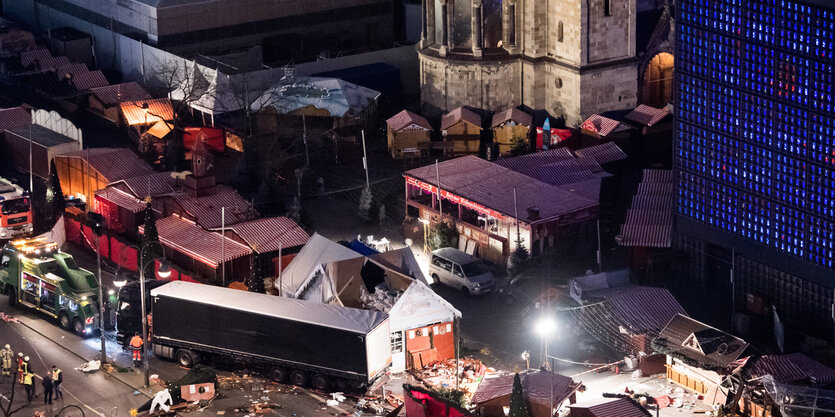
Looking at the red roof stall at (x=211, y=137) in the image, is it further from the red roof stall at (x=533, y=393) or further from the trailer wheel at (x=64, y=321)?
the red roof stall at (x=533, y=393)

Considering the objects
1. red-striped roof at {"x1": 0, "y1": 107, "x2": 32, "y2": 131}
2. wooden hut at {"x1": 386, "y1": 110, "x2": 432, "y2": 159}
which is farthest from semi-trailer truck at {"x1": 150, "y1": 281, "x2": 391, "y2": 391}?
red-striped roof at {"x1": 0, "y1": 107, "x2": 32, "y2": 131}

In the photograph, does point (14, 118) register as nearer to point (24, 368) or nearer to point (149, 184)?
point (149, 184)

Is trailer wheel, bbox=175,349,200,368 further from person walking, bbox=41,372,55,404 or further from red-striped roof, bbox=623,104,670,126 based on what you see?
red-striped roof, bbox=623,104,670,126

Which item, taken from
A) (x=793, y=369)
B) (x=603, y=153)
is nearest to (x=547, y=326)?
(x=793, y=369)

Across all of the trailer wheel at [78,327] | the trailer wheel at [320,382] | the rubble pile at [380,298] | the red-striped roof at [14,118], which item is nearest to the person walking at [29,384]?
the trailer wheel at [78,327]

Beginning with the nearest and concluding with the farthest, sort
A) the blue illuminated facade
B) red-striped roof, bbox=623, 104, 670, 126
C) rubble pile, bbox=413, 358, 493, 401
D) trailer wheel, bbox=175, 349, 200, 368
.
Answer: rubble pile, bbox=413, 358, 493, 401, the blue illuminated facade, trailer wheel, bbox=175, 349, 200, 368, red-striped roof, bbox=623, 104, 670, 126

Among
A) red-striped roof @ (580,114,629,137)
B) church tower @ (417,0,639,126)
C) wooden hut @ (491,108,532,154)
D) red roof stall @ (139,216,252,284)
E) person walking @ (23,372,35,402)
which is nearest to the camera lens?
person walking @ (23,372,35,402)

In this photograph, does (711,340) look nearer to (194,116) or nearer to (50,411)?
(50,411)

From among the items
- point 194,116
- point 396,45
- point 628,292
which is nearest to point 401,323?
point 628,292
